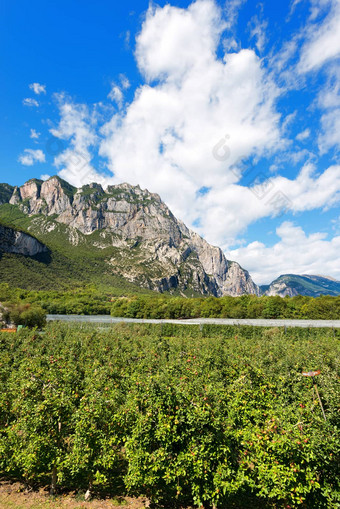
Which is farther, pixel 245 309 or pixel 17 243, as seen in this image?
pixel 17 243

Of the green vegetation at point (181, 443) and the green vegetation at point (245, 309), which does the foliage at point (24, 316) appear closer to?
the green vegetation at point (181, 443)

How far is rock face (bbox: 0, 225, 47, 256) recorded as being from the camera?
568 feet

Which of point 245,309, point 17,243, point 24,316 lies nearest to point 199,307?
point 245,309

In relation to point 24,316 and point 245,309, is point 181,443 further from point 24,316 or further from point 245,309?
point 245,309

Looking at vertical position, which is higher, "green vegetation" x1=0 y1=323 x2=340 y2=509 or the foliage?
the foliage

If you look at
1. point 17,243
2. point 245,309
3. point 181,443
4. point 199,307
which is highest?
point 17,243

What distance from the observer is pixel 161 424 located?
27.1 feet

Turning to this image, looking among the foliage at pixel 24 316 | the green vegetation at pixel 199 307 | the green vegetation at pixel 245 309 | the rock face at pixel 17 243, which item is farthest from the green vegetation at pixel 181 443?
the rock face at pixel 17 243

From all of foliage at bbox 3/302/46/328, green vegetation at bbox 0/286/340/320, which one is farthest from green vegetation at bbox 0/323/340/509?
green vegetation at bbox 0/286/340/320

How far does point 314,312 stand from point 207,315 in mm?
38281

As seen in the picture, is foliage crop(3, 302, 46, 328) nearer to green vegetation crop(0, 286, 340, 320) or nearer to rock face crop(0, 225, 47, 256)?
green vegetation crop(0, 286, 340, 320)

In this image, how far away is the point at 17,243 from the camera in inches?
7082

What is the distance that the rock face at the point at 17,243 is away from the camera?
6816 inches

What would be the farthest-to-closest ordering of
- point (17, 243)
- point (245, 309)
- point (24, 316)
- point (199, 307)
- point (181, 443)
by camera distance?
point (17, 243) → point (199, 307) → point (245, 309) → point (24, 316) → point (181, 443)
